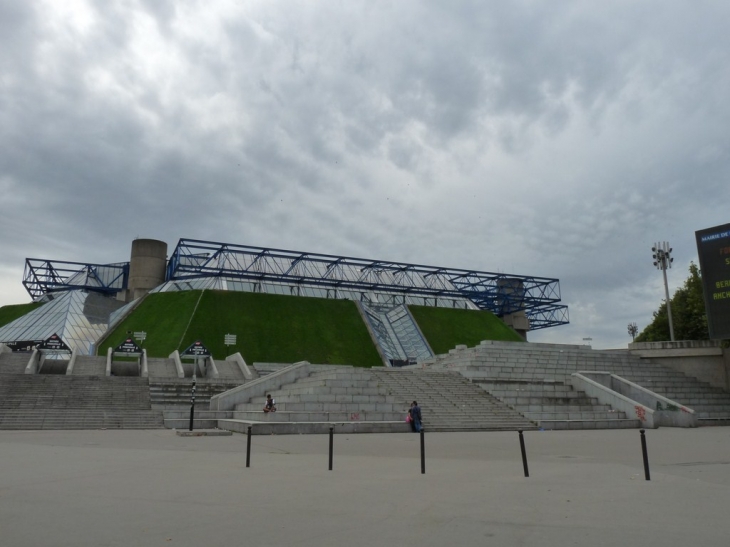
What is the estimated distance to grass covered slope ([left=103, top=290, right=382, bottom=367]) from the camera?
4969cm

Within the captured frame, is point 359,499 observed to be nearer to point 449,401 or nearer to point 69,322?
point 449,401

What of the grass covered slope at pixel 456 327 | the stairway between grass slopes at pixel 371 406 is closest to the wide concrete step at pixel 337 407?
the stairway between grass slopes at pixel 371 406

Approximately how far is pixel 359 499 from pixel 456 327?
57721mm

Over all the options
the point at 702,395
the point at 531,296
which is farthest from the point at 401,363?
the point at 531,296

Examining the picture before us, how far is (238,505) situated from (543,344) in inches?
1574

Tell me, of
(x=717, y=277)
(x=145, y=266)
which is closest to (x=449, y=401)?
(x=717, y=277)

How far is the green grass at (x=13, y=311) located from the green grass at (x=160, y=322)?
15.9 m

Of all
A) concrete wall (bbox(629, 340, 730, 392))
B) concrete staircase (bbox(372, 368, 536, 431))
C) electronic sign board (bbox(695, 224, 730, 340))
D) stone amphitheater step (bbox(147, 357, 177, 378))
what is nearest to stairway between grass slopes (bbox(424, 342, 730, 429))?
concrete wall (bbox(629, 340, 730, 392))

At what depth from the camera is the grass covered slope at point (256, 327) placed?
49688mm

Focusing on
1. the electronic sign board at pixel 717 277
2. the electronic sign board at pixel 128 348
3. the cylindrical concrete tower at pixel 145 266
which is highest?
the cylindrical concrete tower at pixel 145 266

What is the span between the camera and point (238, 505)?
7.47 metres

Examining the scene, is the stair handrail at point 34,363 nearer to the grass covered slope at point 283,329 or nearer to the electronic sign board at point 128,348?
the electronic sign board at point 128,348

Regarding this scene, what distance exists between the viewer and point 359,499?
795 centimetres

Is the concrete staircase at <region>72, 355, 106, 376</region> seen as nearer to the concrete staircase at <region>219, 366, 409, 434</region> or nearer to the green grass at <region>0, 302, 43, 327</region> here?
the concrete staircase at <region>219, 366, 409, 434</region>
